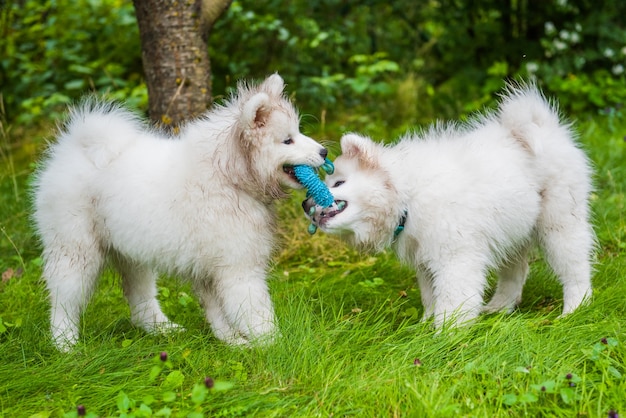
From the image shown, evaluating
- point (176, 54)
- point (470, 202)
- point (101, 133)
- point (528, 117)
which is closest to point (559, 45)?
point (528, 117)

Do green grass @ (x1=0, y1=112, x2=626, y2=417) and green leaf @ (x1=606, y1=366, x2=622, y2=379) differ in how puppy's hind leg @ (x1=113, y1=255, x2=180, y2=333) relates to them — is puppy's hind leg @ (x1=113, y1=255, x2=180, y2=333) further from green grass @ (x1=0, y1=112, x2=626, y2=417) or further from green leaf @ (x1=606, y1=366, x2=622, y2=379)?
green leaf @ (x1=606, y1=366, x2=622, y2=379)

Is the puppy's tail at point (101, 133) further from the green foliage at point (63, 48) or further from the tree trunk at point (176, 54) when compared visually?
the green foliage at point (63, 48)

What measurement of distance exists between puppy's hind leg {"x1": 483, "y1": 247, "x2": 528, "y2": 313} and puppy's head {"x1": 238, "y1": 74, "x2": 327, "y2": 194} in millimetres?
1632

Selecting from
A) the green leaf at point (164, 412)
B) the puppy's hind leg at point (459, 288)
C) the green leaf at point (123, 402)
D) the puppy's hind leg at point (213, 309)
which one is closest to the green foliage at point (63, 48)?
the puppy's hind leg at point (213, 309)

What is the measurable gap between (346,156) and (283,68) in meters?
5.05

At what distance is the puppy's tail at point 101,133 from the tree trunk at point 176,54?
1.07 metres

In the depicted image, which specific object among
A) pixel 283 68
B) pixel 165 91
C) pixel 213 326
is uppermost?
pixel 165 91

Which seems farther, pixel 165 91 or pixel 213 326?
pixel 165 91

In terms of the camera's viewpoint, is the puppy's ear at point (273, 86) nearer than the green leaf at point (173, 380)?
No

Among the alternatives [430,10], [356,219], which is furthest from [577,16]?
[356,219]

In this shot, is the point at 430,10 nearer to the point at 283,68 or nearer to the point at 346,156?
the point at 283,68

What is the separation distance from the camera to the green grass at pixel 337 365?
3.06m

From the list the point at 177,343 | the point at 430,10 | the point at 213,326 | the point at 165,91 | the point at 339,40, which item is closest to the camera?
the point at 177,343

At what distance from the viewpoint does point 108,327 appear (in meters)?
4.22
